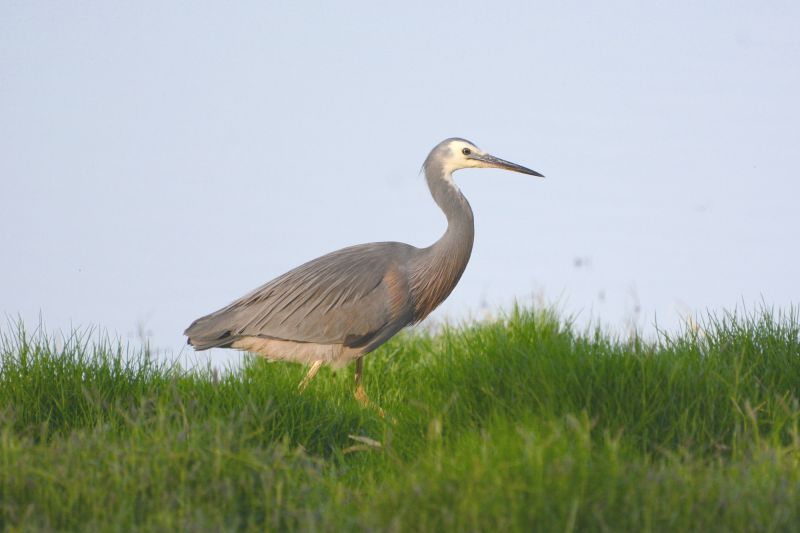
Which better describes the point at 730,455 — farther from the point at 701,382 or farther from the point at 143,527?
the point at 143,527

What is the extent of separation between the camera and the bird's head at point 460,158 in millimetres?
8469

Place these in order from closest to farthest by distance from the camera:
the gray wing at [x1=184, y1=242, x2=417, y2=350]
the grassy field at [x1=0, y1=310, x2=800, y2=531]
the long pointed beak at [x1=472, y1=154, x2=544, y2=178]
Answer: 1. the grassy field at [x1=0, y1=310, x2=800, y2=531]
2. the gray wing at [x1=184, y1=242, x2=417, y2=350]
3. the long pointed beak at [x1=472, y1=154, x2=544, y2=178]

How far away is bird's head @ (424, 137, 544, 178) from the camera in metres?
8.47

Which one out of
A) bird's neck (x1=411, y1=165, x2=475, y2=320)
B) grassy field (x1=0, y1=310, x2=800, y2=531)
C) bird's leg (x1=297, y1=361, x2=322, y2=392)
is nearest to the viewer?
grassy field (x1=0, y1=310, x2=800, y2=531)

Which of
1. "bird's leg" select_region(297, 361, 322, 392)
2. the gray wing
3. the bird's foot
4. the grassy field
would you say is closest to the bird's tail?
the gray wing

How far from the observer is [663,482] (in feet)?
13.7

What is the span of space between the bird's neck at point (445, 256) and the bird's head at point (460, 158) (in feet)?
0.56

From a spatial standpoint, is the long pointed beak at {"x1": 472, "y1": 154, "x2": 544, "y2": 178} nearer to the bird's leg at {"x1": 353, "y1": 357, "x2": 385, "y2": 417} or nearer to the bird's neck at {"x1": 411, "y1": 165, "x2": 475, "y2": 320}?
the bird's neck at {"x1": 411, "y1": 165, "x2": 475, "y2": 320}

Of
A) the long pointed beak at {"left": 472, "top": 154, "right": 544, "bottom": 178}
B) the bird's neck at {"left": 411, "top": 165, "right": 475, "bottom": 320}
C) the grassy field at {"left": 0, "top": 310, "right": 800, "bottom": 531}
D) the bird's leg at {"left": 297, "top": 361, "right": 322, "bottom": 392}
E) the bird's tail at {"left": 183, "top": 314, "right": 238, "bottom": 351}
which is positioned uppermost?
the long pointed beak at {"left": 472, "top": 154, "right": 544, "bottom": 178}

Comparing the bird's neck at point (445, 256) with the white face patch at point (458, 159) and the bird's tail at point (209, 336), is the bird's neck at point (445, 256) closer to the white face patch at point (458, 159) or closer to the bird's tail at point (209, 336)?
the white face patch at point (458, 159)

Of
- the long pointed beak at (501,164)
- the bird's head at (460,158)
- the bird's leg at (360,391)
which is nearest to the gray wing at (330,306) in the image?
the bird's leg at (360,391)

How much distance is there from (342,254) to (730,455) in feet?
13.3

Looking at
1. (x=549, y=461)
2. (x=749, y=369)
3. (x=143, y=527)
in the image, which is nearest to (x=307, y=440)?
(x=143, y=527)

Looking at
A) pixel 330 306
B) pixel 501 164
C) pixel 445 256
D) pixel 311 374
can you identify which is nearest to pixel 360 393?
pixel 311 374
